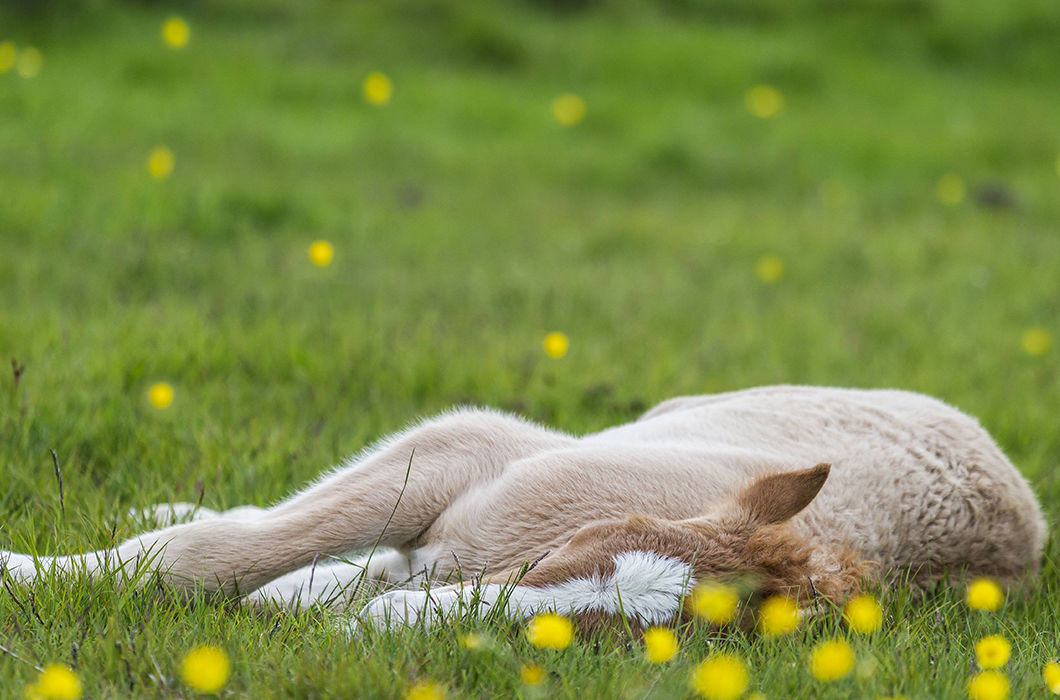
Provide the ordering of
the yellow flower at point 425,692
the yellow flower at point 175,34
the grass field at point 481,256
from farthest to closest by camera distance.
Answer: the yellow flower at point 175,34 → the grass field at point 481,256 → the yellow flower at point 425,692

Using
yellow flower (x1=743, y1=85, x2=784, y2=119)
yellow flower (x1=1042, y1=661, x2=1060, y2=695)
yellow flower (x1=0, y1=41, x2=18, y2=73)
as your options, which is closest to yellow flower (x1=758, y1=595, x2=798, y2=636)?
yellow flower (x1=1042, y1=661, x2=1060, y2=695)

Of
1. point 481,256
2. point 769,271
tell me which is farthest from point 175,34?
point 769,271

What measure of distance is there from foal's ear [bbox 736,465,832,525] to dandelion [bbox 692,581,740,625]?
21 centimetres

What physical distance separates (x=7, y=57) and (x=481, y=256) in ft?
14.2

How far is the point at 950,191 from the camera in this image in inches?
359

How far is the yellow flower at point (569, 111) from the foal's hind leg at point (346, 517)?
6.99 meters

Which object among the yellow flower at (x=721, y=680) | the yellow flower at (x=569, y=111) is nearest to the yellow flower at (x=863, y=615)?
the yellow flower at (x=721, y=680)

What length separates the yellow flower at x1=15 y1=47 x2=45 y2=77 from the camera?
8383 millimetres

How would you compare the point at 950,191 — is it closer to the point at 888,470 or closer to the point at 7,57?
the point at 888,470

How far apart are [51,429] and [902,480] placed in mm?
2814

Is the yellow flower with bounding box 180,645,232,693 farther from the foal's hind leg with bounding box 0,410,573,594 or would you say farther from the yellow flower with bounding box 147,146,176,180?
the yellow flower with bounding box 147,146,176,180

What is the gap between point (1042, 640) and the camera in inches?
109

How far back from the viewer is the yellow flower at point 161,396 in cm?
406

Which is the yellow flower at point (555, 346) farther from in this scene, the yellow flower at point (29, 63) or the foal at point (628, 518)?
the yellow flower at point (29, 63)
